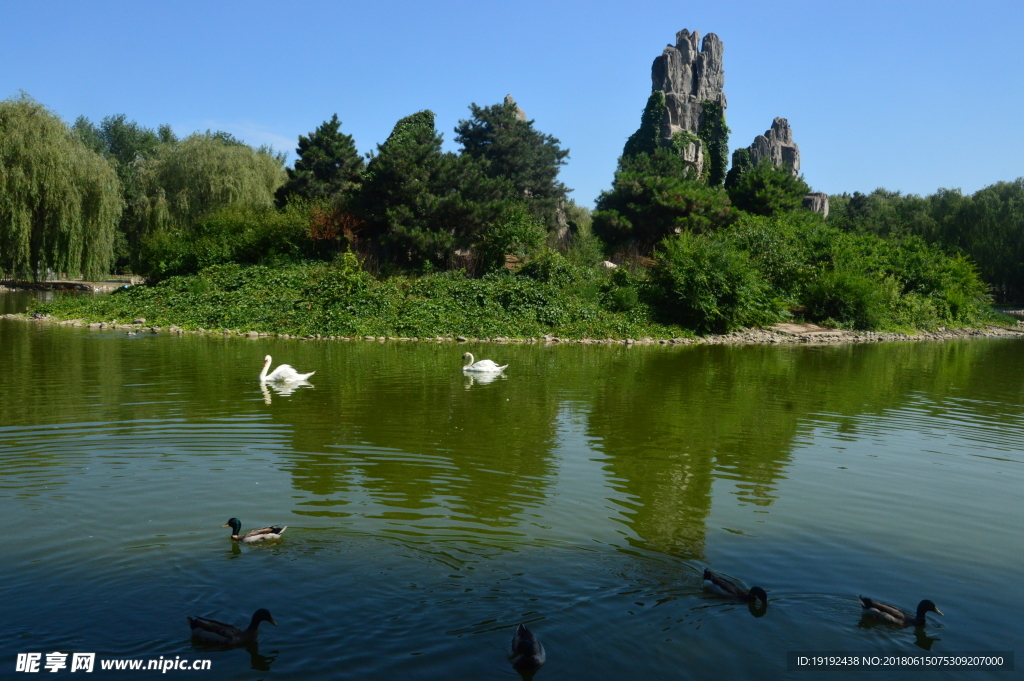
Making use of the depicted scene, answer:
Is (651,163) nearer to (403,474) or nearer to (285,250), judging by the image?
(285,250)

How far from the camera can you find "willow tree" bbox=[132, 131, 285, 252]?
43.7m

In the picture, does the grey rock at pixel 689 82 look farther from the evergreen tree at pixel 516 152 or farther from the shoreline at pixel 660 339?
the shoreline at pixel 660 339

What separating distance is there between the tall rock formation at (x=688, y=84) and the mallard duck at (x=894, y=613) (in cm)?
5220

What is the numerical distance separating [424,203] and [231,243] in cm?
868

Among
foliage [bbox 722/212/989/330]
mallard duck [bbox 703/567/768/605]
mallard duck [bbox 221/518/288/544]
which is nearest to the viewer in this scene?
mallard duck [bbox 703/567/768/605]

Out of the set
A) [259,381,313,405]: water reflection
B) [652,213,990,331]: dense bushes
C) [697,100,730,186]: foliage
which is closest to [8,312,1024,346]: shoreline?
[652,213,990,331]: dense bushes

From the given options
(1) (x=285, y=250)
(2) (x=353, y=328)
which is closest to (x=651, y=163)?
(1) (x=285, y=250)

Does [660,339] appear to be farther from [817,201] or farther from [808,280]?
[817,201]

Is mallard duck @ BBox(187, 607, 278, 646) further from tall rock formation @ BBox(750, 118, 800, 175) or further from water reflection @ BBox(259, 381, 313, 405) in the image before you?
tall rock formation @ BBox(750, 118, 800, 175)

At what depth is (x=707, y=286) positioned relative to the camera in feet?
105

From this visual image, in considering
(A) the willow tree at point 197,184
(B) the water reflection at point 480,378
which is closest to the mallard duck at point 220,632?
(B) the water reflection at point 480,378

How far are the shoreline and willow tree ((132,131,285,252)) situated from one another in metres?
13.0

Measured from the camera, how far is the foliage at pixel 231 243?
34.1 m

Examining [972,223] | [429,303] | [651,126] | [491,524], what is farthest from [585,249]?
[972,223]
